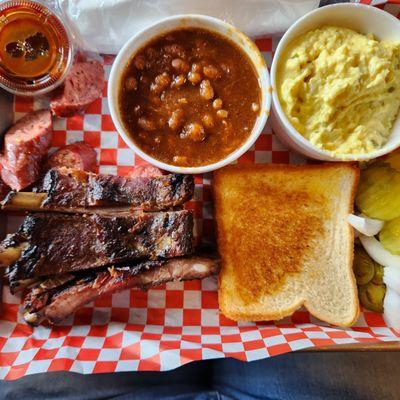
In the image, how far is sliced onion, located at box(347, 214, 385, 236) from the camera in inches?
105

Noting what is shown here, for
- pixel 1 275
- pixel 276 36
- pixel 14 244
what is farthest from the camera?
pixel 276 36

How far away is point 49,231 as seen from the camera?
245cm

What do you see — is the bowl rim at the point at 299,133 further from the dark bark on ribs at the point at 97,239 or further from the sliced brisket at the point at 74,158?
the sliced brisket at the point at 74,158

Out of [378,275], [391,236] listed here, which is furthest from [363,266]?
[391,236]

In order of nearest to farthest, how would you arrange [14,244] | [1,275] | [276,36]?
[14,244], [1,275], [276,36]

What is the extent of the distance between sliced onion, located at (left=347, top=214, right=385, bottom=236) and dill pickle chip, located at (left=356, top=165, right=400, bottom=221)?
3 centimetres

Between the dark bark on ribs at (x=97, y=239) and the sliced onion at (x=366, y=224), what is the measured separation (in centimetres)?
92

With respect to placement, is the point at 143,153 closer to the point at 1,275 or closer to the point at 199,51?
the point at 199,51

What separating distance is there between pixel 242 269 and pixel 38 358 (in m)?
1.18

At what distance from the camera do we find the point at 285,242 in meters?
2.74

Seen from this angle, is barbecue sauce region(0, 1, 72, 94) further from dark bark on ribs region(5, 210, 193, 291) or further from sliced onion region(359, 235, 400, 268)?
sliced onion region(359, 235, 400, 268)

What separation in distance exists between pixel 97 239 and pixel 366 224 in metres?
1.44

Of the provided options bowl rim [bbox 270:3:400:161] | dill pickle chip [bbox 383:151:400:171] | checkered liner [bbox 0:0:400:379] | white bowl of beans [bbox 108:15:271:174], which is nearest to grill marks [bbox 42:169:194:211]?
white bowl of beans [bbox 108:15:271:174]

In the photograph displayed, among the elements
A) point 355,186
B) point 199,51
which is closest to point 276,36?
point 199,51
